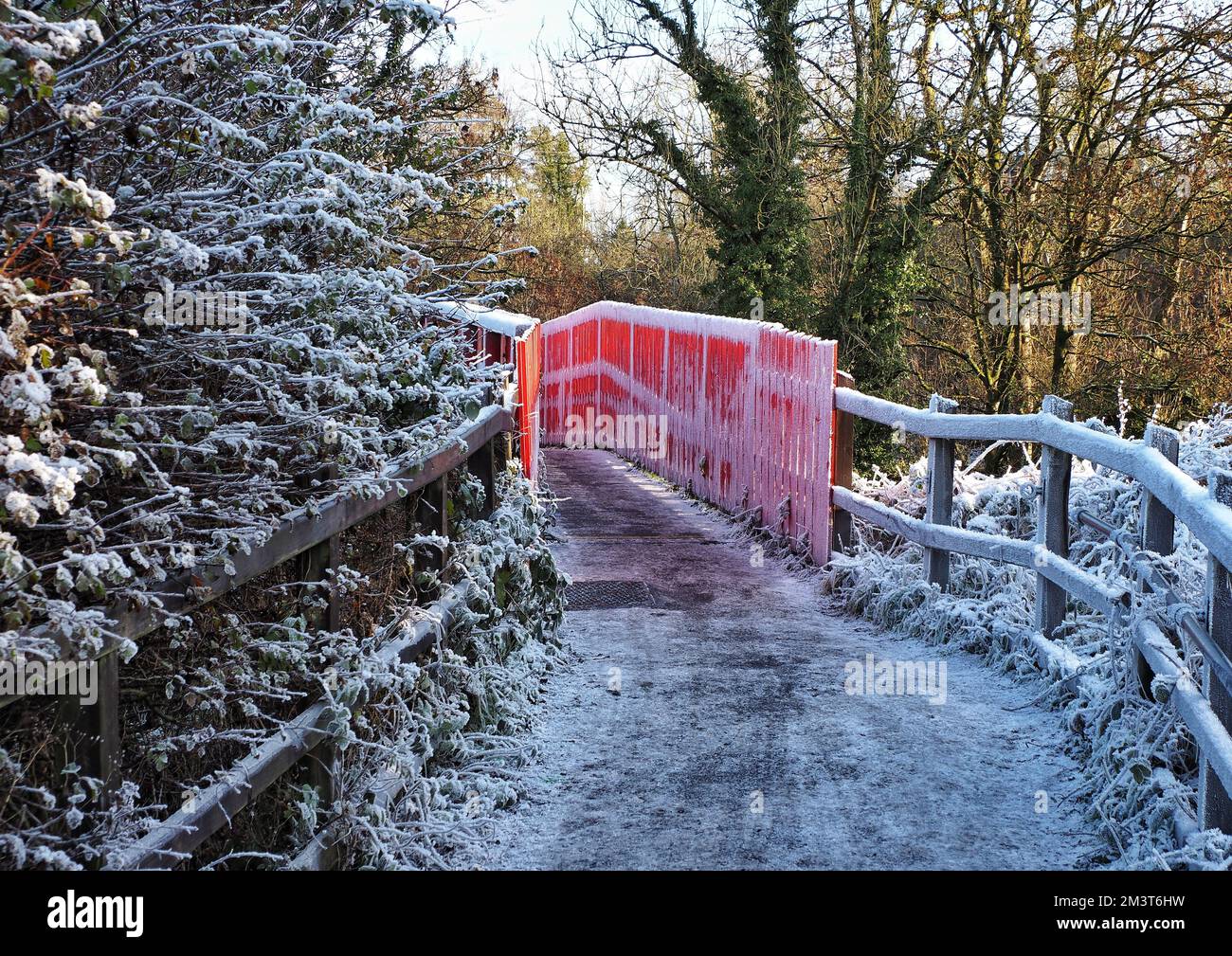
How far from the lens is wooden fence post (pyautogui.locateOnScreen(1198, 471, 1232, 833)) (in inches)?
140

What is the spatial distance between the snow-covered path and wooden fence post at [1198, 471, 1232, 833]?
0.57 m

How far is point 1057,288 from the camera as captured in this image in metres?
17.5

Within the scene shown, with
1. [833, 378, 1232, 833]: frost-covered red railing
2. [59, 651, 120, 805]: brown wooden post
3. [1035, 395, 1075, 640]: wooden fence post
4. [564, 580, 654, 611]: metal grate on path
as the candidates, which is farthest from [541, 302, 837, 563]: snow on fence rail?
[59, 651, 120, 805]: brown wooden post

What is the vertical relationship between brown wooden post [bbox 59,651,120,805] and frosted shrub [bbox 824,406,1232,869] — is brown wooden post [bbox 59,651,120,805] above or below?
above

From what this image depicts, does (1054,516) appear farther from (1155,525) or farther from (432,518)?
(432,518)

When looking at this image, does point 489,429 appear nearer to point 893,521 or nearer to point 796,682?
point 796,682

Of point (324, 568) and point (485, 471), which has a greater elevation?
point (485, 471)

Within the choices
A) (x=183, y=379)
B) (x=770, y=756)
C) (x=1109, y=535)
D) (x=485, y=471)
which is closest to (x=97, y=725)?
(x=183, y=379)

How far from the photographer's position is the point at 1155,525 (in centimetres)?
470

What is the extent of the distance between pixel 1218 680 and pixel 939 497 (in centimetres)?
353

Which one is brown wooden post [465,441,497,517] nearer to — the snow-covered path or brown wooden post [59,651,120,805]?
the snow-covered path

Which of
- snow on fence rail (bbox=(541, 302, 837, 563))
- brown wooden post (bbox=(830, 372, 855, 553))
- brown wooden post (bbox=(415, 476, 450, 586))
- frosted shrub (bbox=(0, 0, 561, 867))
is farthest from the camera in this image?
snow on fence rail (bbox=(541, 302, 837, 563))

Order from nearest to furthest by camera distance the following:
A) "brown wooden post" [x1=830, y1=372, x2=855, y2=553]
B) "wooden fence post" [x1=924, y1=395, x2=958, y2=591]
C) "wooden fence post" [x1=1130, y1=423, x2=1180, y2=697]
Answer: "wooden fence post" [x1=1130, y1=423, x2=1180, y2=697], "wooden fence post" [x1=924, y1=395, x2=958, y2=591], "brown wooden post" [x1=830, y1=372, x2=855, y2=553]
